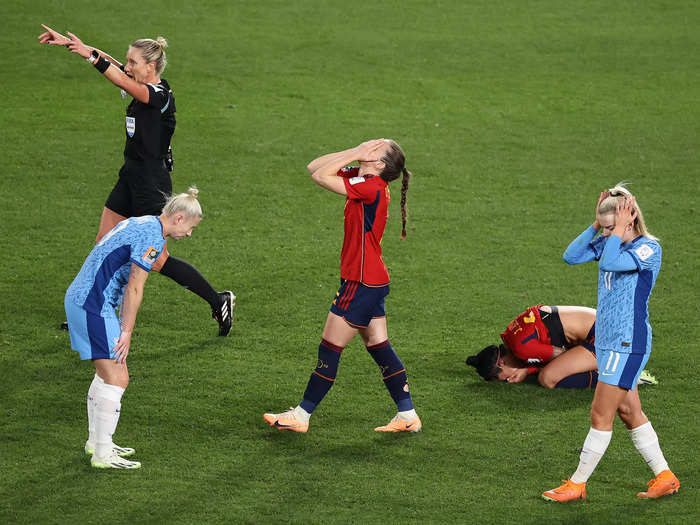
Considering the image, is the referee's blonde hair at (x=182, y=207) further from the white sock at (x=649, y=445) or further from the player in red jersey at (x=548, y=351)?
the white sock at (x=649, y=445)

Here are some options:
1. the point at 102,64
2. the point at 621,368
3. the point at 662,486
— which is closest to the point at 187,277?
the point at 102,64

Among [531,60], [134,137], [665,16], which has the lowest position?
[134,137]

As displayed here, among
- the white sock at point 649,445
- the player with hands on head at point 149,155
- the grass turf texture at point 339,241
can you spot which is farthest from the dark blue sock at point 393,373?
the player with hands on head at point 149,155

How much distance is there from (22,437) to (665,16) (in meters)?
16.5

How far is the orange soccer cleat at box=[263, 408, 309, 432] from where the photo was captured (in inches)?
235

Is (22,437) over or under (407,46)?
under

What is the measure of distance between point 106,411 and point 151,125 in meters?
2.59

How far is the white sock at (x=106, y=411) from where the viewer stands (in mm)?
5328

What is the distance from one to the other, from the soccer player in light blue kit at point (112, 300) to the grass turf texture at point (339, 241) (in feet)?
1.37

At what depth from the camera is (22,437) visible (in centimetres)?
581

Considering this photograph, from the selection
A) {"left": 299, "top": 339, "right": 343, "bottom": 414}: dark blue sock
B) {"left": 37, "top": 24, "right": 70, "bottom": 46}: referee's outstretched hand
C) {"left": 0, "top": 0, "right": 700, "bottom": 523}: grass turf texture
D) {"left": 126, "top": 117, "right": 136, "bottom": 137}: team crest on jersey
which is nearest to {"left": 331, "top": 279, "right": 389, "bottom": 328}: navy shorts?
{"left": 299, "top": 339, "right": 343, "bottom": 414}: dark blue sock

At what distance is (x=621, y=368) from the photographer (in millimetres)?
5074

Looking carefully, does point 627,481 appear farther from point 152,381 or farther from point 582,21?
point 582,21

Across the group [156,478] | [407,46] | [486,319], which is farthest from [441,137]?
[156,478]
